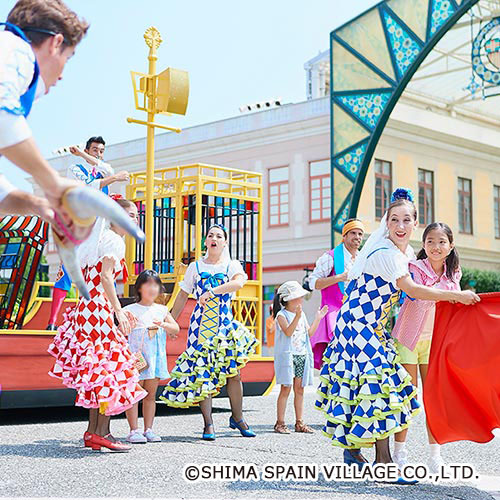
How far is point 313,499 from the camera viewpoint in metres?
3.94

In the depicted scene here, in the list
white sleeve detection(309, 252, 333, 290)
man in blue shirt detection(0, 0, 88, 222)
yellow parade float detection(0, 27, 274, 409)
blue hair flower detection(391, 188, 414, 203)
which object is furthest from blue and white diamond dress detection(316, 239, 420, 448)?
yellow parade float detection(0, 27, 274, 409)

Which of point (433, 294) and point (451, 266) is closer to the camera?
point (433, 294)

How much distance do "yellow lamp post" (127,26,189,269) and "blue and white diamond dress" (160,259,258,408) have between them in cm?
285

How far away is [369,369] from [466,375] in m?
0.54

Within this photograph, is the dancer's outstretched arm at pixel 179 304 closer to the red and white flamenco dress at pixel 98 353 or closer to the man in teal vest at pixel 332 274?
the red and white flamenco dress at pixel 98 353

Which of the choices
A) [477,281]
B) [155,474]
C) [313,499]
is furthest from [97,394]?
[477,281]

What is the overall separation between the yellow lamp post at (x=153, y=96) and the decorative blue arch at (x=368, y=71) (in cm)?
517

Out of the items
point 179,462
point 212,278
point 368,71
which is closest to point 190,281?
point 212,278

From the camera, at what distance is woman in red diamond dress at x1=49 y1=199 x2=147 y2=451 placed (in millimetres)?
5355

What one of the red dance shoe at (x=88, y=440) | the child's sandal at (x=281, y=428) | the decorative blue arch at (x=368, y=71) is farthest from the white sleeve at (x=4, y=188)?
the decorative blue arch at (x=368, y=71)

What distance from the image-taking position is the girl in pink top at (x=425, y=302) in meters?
5.00

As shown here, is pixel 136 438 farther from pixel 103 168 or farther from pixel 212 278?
pixel 103 168

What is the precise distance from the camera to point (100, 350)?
543 cm

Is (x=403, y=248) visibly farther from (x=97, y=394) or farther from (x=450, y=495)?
(x=97, y=394)
